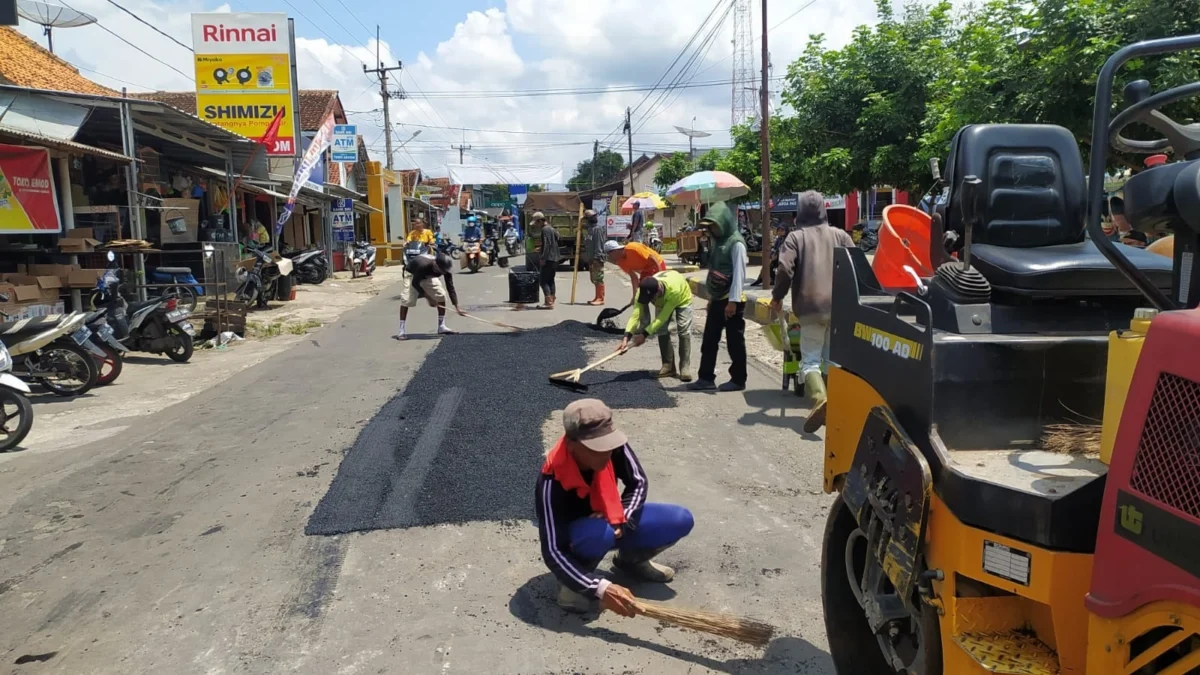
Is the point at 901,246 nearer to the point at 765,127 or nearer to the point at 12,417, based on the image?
the point at 12,417

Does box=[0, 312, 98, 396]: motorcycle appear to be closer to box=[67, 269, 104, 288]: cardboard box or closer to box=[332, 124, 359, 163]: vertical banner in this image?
box=[67, 269, 104, 288]: cardboard box

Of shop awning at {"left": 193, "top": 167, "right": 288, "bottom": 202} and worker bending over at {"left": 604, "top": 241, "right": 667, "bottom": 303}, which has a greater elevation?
shop awning at {"left": 193, "top": 167, "right": 288, "bottom": 202}

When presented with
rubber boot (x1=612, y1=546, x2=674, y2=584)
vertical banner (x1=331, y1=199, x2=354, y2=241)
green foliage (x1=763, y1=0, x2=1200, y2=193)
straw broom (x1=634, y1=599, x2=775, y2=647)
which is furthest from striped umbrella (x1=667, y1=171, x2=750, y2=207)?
straw broom (x1=634, y1=599, x2=775, y2=647)

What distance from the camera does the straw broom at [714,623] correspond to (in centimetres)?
337

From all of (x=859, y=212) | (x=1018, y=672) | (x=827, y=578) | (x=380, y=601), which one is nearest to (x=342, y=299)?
(x=380, y=601)

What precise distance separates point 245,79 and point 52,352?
13.5 metres

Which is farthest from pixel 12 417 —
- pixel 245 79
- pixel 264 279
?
pixel 245 79

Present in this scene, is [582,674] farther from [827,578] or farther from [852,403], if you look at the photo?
[852,403]

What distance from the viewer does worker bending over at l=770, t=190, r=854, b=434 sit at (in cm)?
675

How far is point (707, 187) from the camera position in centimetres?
1742

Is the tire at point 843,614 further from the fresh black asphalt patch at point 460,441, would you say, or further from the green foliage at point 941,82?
the green foliage at point 941,82

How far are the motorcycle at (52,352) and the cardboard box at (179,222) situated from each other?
241 inches

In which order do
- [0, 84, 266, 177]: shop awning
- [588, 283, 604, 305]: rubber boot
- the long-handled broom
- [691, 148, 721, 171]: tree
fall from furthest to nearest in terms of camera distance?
[691, 148, 721, 171]: tree → [588, 283, 604, 305]: rubber boot → [0, 84, 266, 177]: shop awning → the long-handled broom

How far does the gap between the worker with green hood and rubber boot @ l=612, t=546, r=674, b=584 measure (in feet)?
14.0
